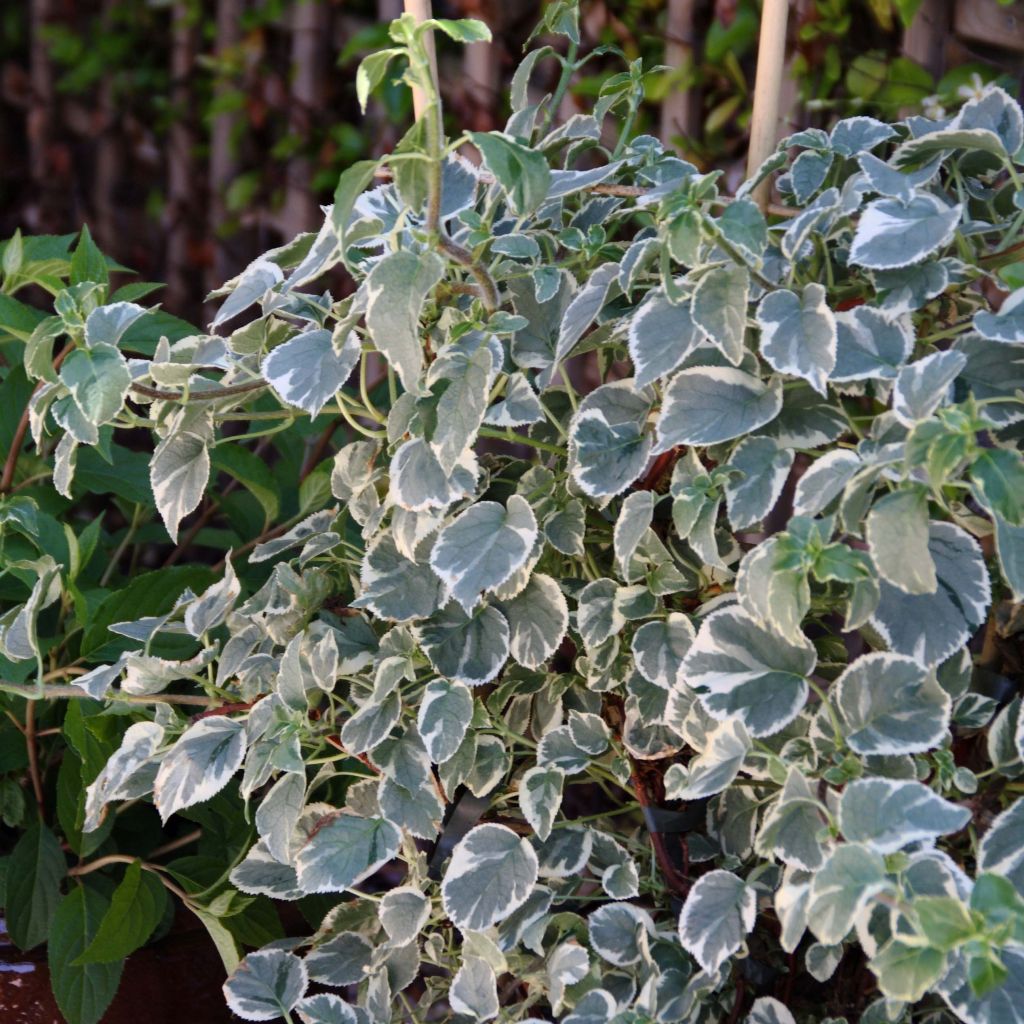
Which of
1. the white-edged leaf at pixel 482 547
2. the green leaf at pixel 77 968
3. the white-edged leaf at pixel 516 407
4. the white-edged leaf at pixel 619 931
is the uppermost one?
the white-edged leaf at pixel 516 407

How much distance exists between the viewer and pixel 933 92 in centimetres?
134

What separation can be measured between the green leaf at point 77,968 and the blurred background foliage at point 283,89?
0.82m

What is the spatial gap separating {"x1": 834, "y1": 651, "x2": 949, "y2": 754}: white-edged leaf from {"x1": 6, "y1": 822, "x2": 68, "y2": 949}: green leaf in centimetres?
53

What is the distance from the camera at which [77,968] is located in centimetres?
75

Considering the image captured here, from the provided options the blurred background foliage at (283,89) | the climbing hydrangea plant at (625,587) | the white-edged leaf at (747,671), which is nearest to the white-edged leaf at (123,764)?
the climbing hydrangea plant at (625,587)

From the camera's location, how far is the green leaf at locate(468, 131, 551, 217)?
0.51m

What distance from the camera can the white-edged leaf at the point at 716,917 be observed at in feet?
1.87

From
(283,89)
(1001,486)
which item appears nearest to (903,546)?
(1001,486)

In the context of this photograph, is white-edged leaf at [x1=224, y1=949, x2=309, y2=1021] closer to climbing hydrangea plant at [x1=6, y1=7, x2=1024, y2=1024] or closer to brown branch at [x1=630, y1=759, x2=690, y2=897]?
climbing hydrangea plant at [x1=6, y1=7, x2=1024, y2=1024]

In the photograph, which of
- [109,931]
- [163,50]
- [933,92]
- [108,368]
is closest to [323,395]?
[108,368]

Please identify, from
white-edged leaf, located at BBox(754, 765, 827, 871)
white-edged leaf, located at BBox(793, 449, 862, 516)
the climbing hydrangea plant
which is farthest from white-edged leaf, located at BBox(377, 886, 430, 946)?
white-edged leaf, located at BBox(793, 449, 862, 516)

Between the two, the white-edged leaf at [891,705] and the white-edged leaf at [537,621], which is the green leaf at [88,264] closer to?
the white-edged leaf at [537,621]

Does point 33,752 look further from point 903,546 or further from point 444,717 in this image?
point 903,546

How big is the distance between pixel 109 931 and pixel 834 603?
467 millimetres
